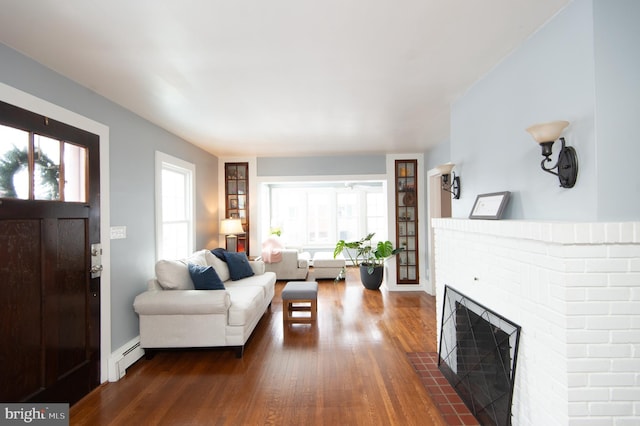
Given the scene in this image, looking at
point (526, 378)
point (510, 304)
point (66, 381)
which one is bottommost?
point (66, 381)

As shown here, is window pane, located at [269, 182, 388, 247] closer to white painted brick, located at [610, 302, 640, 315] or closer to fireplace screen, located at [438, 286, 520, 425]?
fireplace screen, located at [438, 286, 520, 425]

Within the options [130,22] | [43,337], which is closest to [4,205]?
[43,337]

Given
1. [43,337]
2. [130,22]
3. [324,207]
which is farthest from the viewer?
[324,207]

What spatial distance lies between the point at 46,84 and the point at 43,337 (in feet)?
5.61

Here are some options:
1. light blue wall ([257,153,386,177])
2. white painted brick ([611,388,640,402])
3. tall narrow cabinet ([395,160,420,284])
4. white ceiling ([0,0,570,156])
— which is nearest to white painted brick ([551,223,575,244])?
white painted brick ([611,388,640,402])

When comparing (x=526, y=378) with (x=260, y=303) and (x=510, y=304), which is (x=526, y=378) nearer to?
(x=510, y=304)

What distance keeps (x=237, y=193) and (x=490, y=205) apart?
4215mm

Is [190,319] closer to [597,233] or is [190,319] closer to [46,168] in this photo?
[46,168]

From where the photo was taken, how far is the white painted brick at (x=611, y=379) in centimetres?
126

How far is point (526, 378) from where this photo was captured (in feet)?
4.91

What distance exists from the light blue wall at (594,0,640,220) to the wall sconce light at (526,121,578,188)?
100 mm

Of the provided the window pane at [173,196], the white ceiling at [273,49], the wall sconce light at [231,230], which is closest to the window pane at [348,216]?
the wall sconce light at [231,230]

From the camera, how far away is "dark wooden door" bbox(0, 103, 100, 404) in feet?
5.45

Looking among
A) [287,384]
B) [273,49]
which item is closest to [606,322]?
[287,384]
